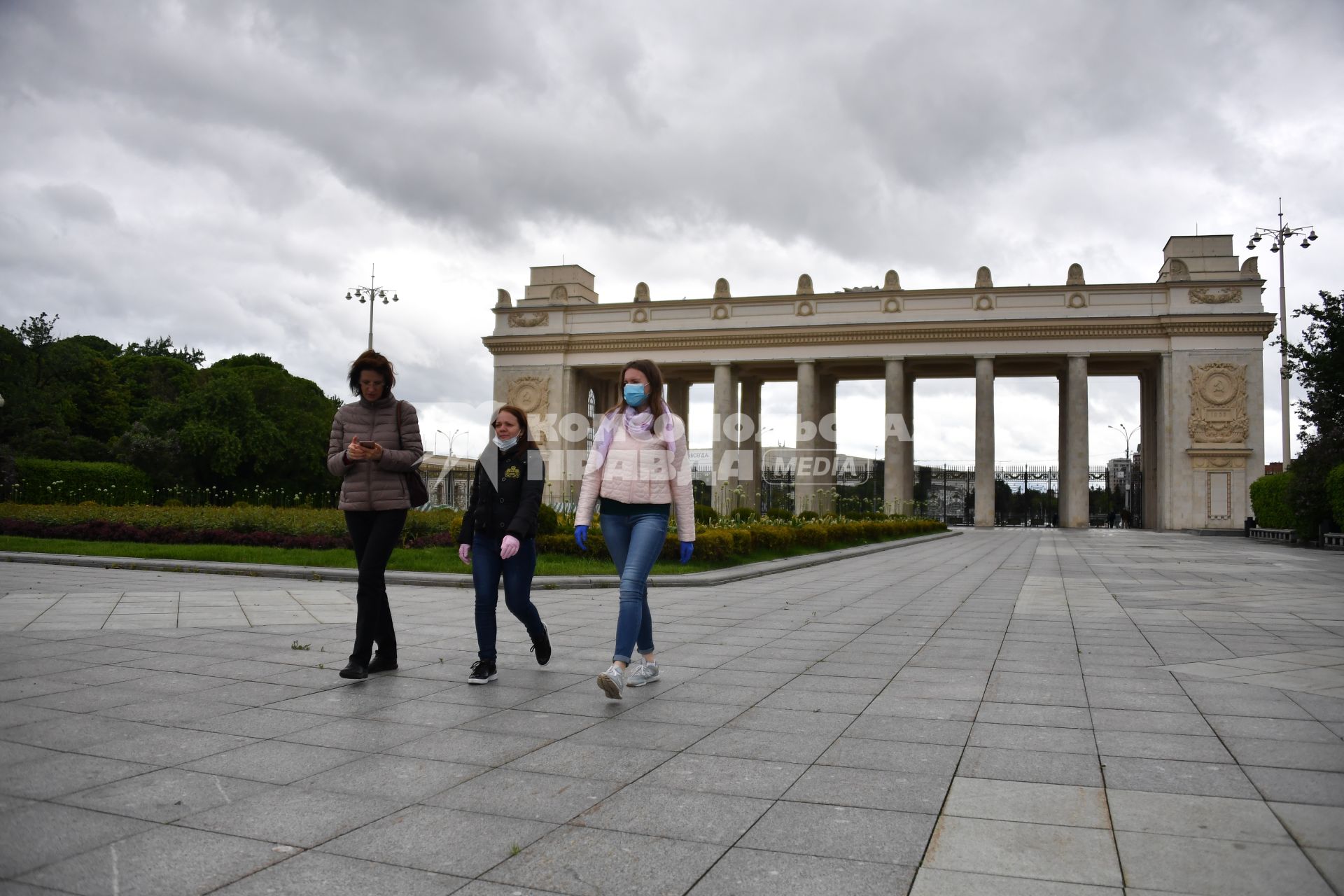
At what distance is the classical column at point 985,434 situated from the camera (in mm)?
46375

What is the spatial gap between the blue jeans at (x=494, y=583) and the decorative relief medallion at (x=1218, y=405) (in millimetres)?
44016

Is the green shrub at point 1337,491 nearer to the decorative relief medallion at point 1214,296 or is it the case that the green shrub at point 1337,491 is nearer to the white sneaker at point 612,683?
the decorative relief medallion at point 1214,296

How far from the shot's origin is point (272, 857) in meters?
3.00

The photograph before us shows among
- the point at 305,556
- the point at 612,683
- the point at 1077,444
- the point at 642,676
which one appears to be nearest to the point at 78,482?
the point at 305,556

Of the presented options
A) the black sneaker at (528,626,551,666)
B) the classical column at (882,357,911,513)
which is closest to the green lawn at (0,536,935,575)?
the black sneaker at (528,626,551,666)

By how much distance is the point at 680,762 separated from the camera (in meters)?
4.14

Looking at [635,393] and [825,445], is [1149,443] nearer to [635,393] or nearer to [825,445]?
[825,445]

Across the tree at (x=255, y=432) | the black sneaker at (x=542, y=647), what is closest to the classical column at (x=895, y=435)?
the tree at (x=255, y=432)

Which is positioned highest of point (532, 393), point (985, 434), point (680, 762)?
point (532, 393)

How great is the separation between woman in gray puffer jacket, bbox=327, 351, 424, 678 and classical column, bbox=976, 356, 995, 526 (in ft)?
143

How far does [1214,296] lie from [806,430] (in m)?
19.9

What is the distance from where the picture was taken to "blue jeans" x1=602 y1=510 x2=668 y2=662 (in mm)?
5508

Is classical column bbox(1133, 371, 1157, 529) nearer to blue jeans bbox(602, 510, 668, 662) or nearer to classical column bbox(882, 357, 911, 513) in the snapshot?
classical column bbox(882, 357, 911, 513)

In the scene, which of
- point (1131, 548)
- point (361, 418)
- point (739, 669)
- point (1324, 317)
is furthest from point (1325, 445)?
point (361, 418)
